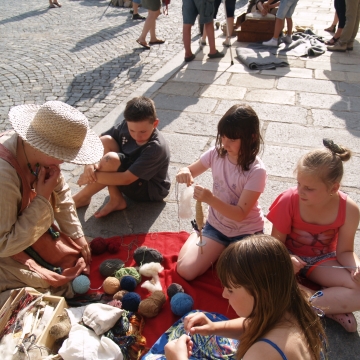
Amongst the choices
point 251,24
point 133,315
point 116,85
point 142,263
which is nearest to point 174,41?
point 251,24

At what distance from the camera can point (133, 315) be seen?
2.29 meters

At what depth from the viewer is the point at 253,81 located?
5.68 meters

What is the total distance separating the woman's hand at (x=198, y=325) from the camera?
1.75 meters

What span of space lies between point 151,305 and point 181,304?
172mm

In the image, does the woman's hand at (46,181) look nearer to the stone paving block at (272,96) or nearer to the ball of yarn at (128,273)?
the ball of yarn at (128,273)

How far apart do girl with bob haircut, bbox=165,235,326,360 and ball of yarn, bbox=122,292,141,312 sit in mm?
960

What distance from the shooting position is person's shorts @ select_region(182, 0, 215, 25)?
591 cm

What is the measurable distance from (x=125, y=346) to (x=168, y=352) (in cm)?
49

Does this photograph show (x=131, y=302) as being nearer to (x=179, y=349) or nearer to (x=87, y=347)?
(x=87, y=347)

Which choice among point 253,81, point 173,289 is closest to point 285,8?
point 253,81

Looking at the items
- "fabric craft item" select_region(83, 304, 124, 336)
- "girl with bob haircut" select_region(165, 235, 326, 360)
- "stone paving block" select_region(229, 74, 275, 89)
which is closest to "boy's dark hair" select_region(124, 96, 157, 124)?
"fabric craft item" select_region(83, 304, 124, 336)

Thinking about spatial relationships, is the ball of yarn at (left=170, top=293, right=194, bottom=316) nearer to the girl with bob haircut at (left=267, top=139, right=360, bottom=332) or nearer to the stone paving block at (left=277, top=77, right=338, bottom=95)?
the girl with bob haircut at (left=267, top=139, right=360, bottom=332)

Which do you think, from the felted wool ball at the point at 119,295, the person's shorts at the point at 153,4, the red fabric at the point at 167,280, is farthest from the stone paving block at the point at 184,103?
the felted wool ball at the point at 119,295

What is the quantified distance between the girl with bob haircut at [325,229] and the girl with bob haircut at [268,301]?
0.76m
